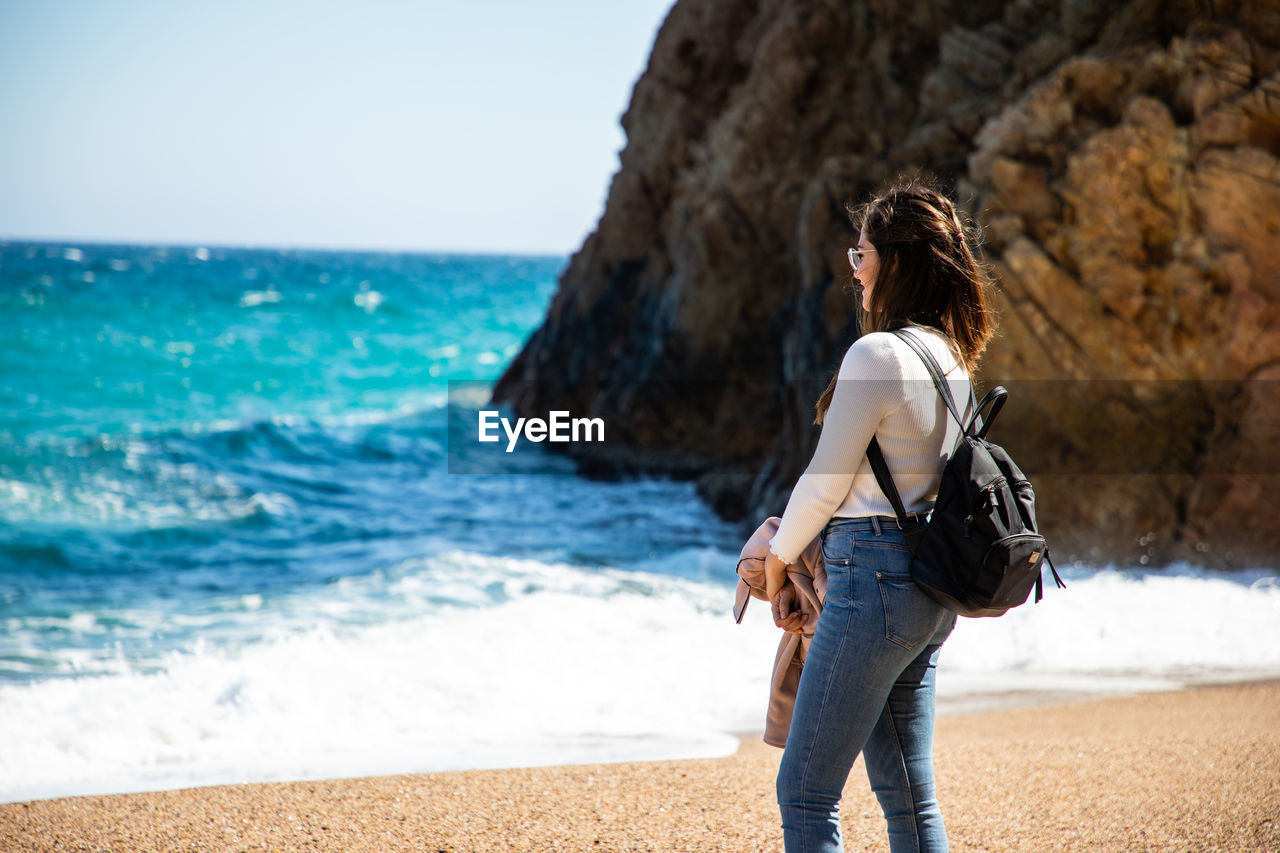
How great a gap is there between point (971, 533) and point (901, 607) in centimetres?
23

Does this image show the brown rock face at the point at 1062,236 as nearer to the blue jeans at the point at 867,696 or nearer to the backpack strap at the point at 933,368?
the backpack strap at the point at 933,368

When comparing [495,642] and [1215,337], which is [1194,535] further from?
[495,642]

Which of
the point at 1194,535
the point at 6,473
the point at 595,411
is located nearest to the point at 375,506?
the point at 595,411

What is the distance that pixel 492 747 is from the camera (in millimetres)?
5363

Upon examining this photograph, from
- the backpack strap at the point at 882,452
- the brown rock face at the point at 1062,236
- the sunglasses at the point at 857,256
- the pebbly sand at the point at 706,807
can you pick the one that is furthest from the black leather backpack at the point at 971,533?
the brown rock face at the point at 1062,236

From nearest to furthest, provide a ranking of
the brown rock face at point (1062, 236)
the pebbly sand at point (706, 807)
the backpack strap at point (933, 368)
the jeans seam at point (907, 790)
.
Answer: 1. the backpack strap at point (933, 368)
2. the jeans seam at point (907, 790)
3. the pebbly sand at point (706, 807)
4. the brown rock face at point (1062, 236)

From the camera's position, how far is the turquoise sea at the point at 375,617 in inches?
218

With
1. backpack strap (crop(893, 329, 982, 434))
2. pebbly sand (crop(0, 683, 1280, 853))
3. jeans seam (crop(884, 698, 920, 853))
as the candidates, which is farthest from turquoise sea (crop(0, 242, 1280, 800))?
backpack strap (crop(893, 329, 982, 434))

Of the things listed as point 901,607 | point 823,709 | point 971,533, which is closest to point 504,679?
point 823,709

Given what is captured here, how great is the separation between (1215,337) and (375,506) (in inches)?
408

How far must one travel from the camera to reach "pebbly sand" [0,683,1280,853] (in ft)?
12.3

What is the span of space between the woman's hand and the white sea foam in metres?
2.88

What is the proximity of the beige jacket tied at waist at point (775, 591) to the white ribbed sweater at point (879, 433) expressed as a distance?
11cm

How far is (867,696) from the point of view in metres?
2.21
